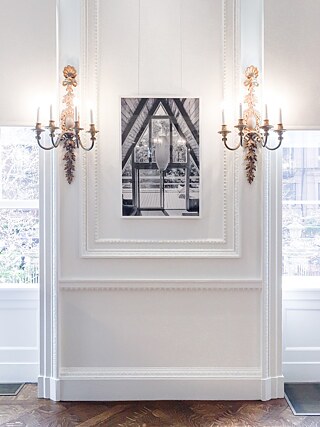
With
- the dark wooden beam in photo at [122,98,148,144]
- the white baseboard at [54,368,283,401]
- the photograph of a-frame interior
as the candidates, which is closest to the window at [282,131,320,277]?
the photograph of a-frame interior

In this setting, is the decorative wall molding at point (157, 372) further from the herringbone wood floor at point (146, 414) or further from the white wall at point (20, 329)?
the white wall at point (20, 329)

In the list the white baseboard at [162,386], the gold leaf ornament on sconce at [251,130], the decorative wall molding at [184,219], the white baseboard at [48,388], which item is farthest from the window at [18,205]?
the gold leaf ornament on sconce at [251,130]

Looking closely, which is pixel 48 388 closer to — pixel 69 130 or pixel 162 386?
pixel 162 386

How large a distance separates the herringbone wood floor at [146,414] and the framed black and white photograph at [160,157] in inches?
50.5

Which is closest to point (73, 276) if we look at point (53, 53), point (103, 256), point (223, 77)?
point (103, 256)

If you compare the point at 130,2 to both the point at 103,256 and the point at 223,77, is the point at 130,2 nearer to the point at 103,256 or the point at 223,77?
the point at 223,77

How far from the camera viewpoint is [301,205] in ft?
10.8

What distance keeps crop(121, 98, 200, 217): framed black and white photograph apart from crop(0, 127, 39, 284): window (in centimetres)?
81

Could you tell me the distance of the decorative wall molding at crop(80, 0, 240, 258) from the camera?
2848 mm

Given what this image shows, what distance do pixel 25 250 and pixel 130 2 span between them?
77.5 inches

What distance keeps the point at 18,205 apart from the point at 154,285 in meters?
1.23

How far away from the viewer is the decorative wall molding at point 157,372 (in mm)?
2881

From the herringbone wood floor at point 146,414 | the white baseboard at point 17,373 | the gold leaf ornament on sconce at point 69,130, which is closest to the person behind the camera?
the herringbone wood floor at point 146,414

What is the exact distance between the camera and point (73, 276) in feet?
9.46
